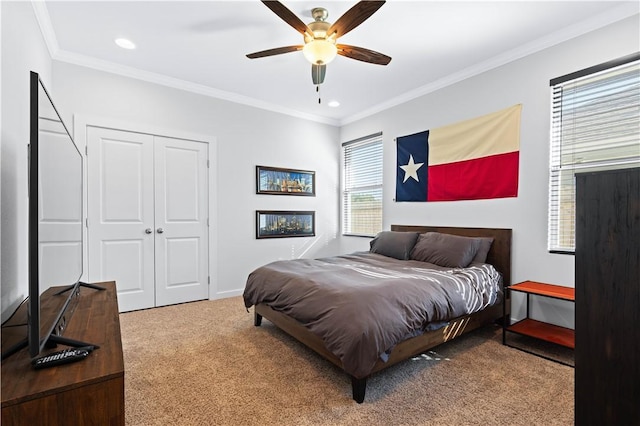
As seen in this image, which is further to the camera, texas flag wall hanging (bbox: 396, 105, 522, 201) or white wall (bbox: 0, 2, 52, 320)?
texas flag wall hanging (bbox: 396, 105, 522, 201)

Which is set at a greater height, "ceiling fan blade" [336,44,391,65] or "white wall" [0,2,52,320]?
"ceiling fan blade" [336,44,391,65]

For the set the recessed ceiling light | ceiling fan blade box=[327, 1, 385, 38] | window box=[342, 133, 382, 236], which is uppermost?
the recessed ceiling light

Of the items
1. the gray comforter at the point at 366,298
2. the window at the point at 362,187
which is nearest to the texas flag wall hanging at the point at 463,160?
the window at the point at 362,187

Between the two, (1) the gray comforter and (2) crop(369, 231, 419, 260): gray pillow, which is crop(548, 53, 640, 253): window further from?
(2) crop(369, 231, 419, 260): gray pillow

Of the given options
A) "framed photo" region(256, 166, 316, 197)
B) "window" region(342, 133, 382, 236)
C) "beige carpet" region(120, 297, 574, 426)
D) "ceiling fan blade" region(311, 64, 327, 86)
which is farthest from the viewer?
"window" region(342, 133, 382, 236)

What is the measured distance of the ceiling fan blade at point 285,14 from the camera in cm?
190

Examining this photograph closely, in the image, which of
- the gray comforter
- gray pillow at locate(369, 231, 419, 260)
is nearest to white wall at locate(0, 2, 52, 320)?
the gray comforter

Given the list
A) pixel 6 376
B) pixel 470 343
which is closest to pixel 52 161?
pixel 6 376

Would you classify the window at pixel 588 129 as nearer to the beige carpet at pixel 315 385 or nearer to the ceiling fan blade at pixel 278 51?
the beige carpet at pixel 315 385

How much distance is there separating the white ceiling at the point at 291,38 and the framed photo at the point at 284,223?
1.72 metres

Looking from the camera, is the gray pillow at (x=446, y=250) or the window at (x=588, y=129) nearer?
the window at (x=588, y=129)

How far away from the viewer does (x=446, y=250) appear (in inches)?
125

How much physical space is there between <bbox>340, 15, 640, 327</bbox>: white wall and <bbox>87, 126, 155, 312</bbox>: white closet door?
3.48m

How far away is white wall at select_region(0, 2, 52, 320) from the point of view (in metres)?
1.53
